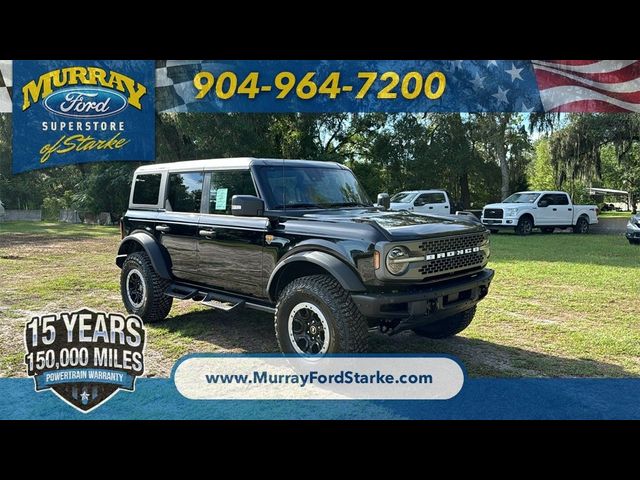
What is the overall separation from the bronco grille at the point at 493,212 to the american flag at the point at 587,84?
1.58 m

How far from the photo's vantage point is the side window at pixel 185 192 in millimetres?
5019

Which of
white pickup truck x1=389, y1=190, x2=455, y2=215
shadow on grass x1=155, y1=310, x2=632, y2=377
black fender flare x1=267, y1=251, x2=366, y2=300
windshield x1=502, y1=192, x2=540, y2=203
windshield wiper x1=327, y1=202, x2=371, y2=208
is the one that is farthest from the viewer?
windshield x1=502, y1=192, x2=540, y2=203

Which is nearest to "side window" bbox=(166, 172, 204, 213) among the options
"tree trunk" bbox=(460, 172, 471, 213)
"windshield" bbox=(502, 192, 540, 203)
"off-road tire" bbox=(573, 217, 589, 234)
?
"tree trunk" bbox=(460, 172, 471, 213)

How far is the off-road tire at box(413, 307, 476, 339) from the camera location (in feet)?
14.8

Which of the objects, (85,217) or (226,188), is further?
(85,217)

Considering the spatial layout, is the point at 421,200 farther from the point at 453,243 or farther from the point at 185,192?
the point at 185,192

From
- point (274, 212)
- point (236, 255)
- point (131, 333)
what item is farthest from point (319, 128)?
point (131, 333)

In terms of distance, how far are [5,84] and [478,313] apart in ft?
15.8

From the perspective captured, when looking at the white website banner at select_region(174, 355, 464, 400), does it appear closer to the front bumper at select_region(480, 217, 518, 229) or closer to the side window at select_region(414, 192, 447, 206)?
the front bumper at select_region(480, 217, 518, 229)

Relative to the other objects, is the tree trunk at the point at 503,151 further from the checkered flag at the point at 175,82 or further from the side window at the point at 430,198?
the checkered flag at the point at 175,82

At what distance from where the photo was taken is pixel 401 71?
3.56 m

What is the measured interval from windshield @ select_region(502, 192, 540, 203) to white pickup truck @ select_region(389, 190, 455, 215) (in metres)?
0.58

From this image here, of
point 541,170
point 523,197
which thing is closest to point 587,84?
point 541,170

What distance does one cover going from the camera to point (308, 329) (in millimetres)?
3857
